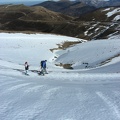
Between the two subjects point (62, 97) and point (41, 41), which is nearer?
point (62, 97)

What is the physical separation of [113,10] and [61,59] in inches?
4659

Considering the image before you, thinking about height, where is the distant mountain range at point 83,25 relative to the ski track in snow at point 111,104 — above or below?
above


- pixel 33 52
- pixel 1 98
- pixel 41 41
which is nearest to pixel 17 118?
pixel 1 98

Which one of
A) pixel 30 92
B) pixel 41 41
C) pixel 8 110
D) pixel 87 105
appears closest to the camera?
pixel 8 110

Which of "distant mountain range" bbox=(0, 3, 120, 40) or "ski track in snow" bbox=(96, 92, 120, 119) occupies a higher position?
"distant mountain range" bbox=(0, 3, 120, 40)

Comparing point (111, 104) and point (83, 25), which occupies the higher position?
point (83, 25)

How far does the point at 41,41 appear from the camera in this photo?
7406cm

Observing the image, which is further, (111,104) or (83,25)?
(83,25)

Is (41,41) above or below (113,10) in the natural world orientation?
below

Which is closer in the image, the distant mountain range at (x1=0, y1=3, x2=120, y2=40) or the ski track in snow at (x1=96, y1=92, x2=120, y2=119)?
the ski track in snow at (x1=96, y1=92, x2=120, y2=119)

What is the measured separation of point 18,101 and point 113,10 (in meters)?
152

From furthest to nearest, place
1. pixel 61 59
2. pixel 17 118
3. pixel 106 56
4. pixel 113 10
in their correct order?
pixel 113 10 → pixel 61 59 → pixel 106 56 → pixel 17 118

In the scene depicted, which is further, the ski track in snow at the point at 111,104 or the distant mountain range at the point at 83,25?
the distant mountain range at the point at 83,25

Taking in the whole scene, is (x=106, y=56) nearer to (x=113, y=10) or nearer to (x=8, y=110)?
(x=8, y=110)
